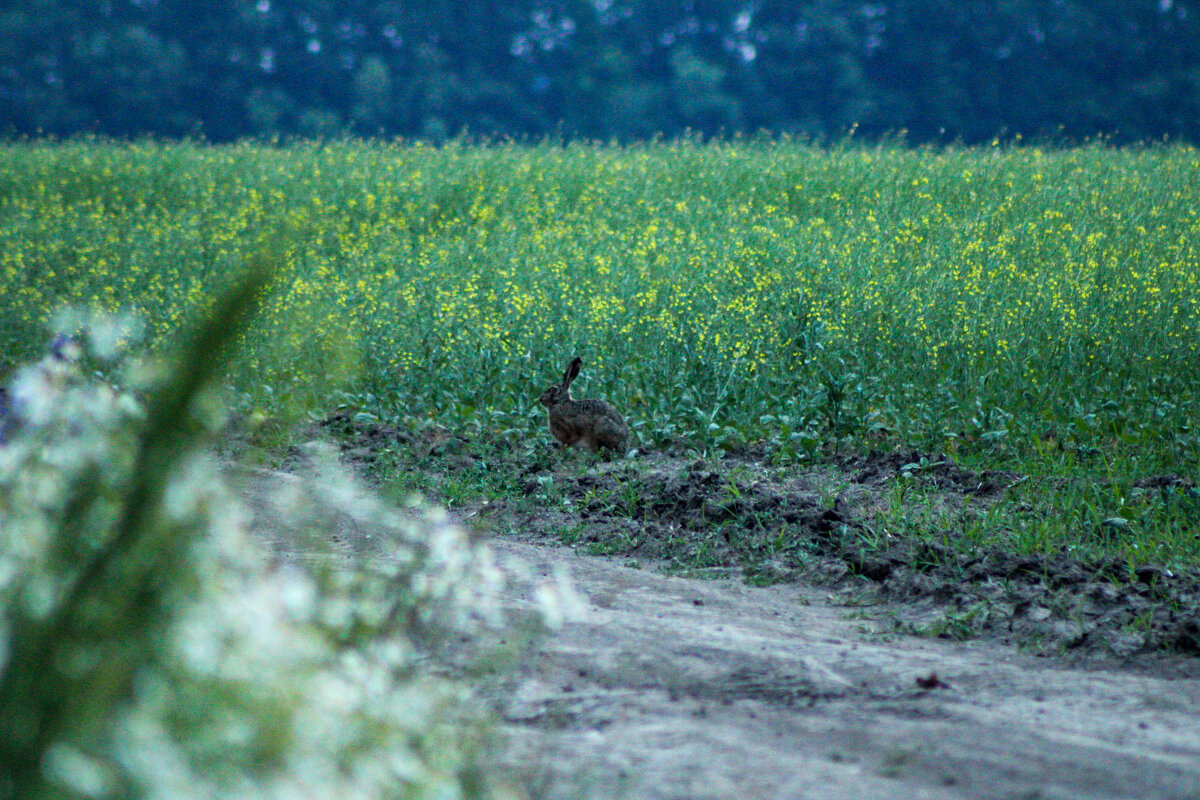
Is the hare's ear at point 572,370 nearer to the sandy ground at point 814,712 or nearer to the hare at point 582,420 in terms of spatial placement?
the hare at point 582,420

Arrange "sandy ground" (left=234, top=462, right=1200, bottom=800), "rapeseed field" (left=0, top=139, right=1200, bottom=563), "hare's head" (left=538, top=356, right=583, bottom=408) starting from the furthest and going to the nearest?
"rapeseed field" (left=0, top=139, right=1200, bottom=563) → "hare's head" (left=538, top=356, right=583, bottom=408) → "sandy ground" (left=234, top=462, right=1200, bottom=800)

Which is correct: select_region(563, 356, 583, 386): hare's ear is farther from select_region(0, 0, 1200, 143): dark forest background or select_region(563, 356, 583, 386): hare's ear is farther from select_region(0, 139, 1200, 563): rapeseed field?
select_region(0, 0, 1200, 143): dark forest background

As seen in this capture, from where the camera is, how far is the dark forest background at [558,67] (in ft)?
97.1

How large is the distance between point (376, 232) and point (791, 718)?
11565mm

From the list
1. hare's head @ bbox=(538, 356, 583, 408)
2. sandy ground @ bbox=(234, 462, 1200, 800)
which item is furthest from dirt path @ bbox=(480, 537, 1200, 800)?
hare's head @ bbox=(538, 356, 583, 408)

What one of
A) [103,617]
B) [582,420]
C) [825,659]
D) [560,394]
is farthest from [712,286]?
[103,617]

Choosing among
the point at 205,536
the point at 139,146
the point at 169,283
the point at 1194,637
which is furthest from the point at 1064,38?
the point at 205,536

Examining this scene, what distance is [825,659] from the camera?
371cm

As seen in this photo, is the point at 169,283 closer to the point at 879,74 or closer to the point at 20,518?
the point at 20,518

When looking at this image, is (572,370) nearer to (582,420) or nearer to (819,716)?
(582,420)

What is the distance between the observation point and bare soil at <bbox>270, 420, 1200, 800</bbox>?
277 cm

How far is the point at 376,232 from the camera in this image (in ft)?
45.2

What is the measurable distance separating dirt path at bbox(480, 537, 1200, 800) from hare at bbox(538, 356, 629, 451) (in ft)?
8.70

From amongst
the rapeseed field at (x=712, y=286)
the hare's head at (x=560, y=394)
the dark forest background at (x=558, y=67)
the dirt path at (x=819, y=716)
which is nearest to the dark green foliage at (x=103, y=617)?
the rapeseed field at (x=712, y=286)
